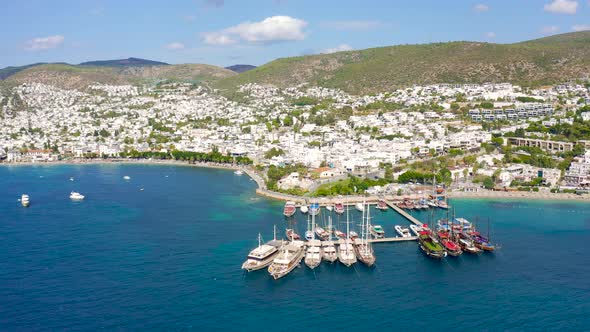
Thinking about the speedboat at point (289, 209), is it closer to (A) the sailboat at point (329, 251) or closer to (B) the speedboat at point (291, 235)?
(B) the speedboat at point (291, 235)

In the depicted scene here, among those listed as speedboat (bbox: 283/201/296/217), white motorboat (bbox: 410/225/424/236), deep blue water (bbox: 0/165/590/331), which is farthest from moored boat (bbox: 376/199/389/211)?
speedboat (bbox: 283/201/296/217)

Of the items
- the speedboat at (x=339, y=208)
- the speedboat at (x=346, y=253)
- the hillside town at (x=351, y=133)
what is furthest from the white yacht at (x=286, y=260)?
the hillside town at (x=351, y=133)

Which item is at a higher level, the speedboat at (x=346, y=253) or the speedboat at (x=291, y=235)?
the speedboat at (x=291, y=235)

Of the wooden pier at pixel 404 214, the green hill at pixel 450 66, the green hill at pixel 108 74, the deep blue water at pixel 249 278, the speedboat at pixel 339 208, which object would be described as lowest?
the deep blue water at pixel 249 278

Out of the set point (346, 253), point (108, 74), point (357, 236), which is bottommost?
point (346, 253)

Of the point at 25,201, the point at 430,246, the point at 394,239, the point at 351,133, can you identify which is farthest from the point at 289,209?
the point at 351,133

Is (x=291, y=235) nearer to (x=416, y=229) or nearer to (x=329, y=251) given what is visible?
(x=329, y=251)

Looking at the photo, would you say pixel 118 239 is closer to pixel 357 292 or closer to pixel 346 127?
pixel 357 292

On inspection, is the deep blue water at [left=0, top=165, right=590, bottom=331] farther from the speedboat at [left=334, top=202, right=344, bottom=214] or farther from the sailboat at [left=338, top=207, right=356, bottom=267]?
the speedboat at [left=334, top=202, right=344, bottom=214]
